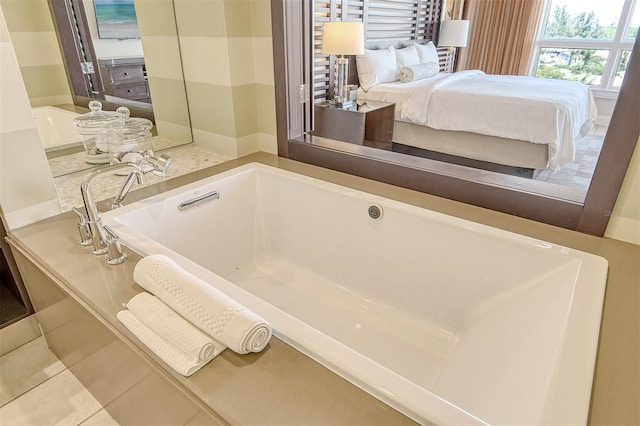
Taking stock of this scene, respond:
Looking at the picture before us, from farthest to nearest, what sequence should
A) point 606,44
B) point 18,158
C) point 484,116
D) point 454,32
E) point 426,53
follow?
point 454,32 < point 606,44 < point 426,53 < point 484,116 < point 18,158

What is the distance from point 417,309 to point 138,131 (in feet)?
5.04

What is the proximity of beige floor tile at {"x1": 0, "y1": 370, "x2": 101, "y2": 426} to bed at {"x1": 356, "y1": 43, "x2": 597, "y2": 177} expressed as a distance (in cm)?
312

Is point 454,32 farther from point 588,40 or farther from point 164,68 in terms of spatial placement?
point 164,68

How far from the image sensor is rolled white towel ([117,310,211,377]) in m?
0.76

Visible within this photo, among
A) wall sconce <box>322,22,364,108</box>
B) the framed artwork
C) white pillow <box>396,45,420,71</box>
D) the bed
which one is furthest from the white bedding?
the framed artwork

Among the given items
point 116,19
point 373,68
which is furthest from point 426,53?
point 116,19

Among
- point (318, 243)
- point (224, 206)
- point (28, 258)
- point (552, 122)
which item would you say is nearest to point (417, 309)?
point (318, 243)

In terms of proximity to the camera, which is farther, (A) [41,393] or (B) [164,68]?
(B) [164,68]

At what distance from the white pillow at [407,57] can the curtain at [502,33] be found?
6.32 ft

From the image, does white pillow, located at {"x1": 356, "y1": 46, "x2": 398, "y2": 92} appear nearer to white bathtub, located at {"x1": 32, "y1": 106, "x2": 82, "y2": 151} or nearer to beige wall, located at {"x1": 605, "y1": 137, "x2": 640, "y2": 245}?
white bathtub, located at {"x1": 32, "y1": 106, "x2": 82, "y2": 151}

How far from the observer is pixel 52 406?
1271 mm

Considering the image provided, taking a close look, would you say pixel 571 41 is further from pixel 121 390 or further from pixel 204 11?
pixel 121 390

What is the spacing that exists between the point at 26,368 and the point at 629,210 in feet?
6.93

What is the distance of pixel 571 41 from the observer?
17.5 ft
